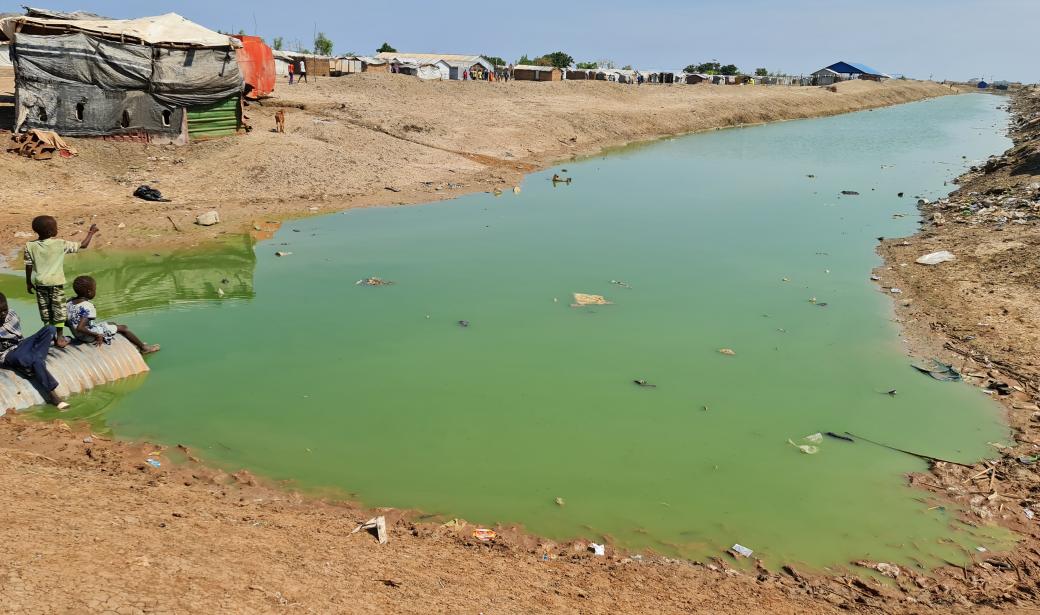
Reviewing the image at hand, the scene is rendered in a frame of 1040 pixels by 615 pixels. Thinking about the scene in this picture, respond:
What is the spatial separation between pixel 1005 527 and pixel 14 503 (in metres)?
7.67

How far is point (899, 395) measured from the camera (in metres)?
9.08

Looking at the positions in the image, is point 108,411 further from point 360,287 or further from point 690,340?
point 690,340

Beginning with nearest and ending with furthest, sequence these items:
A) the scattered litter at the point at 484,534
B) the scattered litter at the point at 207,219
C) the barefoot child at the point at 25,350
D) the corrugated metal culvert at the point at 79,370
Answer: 1. the scattered litter at the point at 484,534
2. the barefoot child at the point at 25,350
3. the corrugated metal culvert at the point at 79,370
4. the scattered litter at the point at 207,219

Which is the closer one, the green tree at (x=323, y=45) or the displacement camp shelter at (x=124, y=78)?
the displacement camp shelter at (x=124, y=78)

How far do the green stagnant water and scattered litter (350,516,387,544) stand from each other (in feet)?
2.09

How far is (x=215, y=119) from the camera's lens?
2052cm

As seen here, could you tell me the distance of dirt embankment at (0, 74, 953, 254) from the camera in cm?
1580

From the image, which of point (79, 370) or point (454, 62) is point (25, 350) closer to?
point (79, 370)

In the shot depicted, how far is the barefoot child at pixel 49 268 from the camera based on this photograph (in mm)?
7742

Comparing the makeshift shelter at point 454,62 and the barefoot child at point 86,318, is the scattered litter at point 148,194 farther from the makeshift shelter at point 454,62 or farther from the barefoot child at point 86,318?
the makeshift shelter at point 454,62

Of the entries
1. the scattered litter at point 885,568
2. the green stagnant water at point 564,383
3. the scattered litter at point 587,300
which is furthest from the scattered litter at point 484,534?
the scattered litter at point 587,300

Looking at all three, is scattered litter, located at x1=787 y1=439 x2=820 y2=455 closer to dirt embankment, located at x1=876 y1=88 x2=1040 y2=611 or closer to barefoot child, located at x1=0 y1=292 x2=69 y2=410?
dirt embankment, located at x1=876 y1=88 x2=1040 y2=611

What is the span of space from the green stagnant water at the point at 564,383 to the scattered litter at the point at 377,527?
2.09 ft

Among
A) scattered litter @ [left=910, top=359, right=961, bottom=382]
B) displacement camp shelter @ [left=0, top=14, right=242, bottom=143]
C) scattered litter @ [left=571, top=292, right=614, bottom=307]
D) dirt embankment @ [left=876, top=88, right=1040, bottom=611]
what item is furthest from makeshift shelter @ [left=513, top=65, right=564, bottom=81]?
scattered litter @ [left=910, top=359, right=961, bottom=382]
